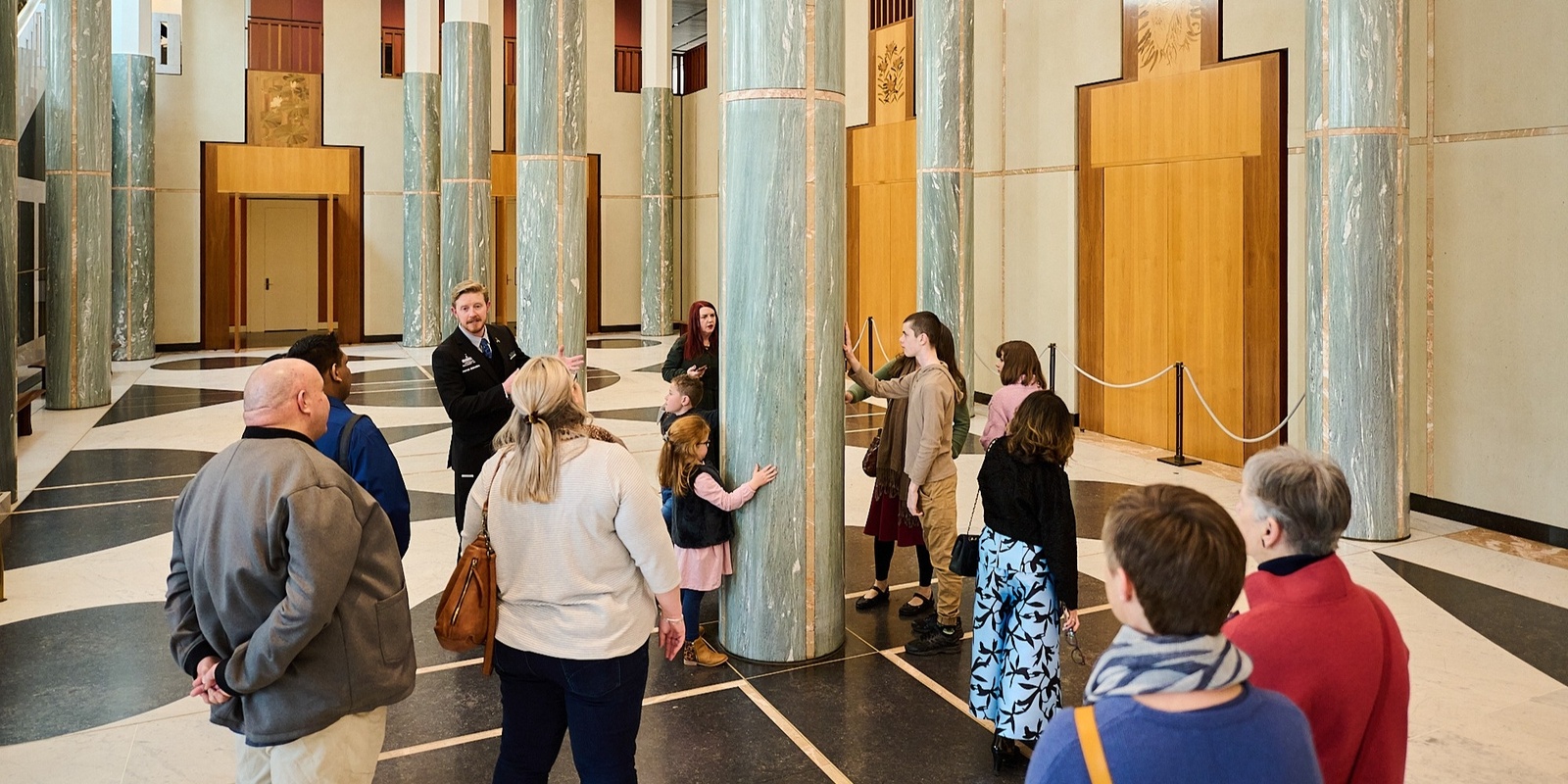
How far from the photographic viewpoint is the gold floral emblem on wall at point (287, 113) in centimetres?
2050

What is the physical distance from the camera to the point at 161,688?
5059 mm

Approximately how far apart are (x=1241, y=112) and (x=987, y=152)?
344cm

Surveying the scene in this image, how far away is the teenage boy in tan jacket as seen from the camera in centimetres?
535

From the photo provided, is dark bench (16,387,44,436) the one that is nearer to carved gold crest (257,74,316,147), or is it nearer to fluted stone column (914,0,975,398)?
fluted stone column (914,0,975,398)

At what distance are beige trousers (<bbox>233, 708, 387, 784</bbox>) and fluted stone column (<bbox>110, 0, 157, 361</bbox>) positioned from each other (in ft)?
56.1

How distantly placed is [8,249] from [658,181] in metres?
13.7

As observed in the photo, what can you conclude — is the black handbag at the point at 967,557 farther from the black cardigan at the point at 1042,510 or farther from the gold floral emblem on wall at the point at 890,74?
the gold floral emblem on wall at the point at 890,74

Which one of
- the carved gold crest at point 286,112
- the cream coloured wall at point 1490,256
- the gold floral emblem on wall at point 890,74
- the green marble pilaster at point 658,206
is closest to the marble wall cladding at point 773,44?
the cream coloured wall at point 1490,256

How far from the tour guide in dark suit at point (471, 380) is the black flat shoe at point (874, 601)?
185cm

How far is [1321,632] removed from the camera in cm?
208

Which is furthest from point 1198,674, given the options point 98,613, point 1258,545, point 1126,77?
point 1126,77

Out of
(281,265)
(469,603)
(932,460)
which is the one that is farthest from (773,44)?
(281,265)

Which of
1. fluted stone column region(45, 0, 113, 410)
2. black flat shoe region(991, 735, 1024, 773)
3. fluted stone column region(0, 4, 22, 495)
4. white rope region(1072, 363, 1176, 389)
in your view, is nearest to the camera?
black flat shoe region(991, 735, 1024, 773)

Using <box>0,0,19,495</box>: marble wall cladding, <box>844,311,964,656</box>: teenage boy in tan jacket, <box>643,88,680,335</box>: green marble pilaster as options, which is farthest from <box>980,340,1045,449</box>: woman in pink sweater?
<box>643,88,680,335</box>: green marble pilaster
